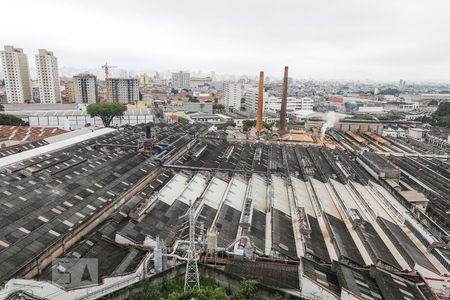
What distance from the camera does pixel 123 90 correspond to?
11812cm

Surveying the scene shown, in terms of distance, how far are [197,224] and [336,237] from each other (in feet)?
36.9

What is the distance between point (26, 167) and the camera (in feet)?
102

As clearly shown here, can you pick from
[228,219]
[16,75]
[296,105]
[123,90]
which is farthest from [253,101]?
[228,219]

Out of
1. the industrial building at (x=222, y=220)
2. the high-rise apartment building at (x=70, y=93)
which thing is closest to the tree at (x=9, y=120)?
the industrial building at (x=222, y=220)

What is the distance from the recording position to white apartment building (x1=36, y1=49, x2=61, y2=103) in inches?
4360

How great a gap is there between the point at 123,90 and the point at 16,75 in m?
36.3

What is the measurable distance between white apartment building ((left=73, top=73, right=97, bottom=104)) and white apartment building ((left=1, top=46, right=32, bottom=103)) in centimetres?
1914

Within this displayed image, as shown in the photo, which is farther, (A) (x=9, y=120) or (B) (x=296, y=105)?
(B) (x=296, y=105)

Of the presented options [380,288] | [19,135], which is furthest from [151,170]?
[19,135]

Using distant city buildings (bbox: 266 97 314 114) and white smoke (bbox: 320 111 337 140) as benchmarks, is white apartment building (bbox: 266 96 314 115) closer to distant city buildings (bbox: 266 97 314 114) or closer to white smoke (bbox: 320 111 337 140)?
distant city buildings (bbox: 266 97 314 114)

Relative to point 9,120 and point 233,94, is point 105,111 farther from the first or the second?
point 233,94

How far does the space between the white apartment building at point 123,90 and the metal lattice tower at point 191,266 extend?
110069 mm

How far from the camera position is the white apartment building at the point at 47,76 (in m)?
111

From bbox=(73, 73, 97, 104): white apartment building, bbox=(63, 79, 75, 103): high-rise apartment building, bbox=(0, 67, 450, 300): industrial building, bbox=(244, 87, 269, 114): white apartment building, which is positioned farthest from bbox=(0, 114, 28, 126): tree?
bbox=(244, 87, 269, 114): white apartment building
